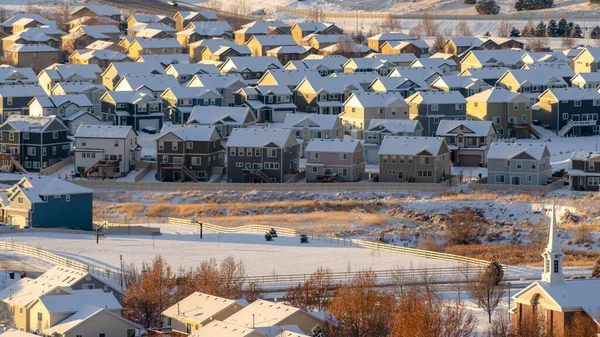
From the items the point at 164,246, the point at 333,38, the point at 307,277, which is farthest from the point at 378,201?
the point at 333,38

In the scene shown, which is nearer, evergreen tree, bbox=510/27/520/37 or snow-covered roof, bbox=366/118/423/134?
snow-covered roof, bbox=366/118/423/134

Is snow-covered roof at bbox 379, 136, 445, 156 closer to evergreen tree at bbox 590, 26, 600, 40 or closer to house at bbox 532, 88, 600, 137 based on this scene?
house at bbox 532, 88, 600, 137

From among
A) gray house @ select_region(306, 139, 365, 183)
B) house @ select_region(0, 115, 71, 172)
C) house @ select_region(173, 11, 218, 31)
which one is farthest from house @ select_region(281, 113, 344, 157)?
house @ select_region(173, 11, 218, 31)

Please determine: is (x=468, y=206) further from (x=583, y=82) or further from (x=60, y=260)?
(x=583, y=82)

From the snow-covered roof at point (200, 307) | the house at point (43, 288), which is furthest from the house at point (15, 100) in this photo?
the snow-covered roof at point (200, 307)

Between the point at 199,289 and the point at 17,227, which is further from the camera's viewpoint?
the point at 17,227

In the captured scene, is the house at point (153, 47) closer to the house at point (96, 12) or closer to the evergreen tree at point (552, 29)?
the house at point (96, 12)

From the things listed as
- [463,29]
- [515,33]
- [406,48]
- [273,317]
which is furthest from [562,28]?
[273,317]
